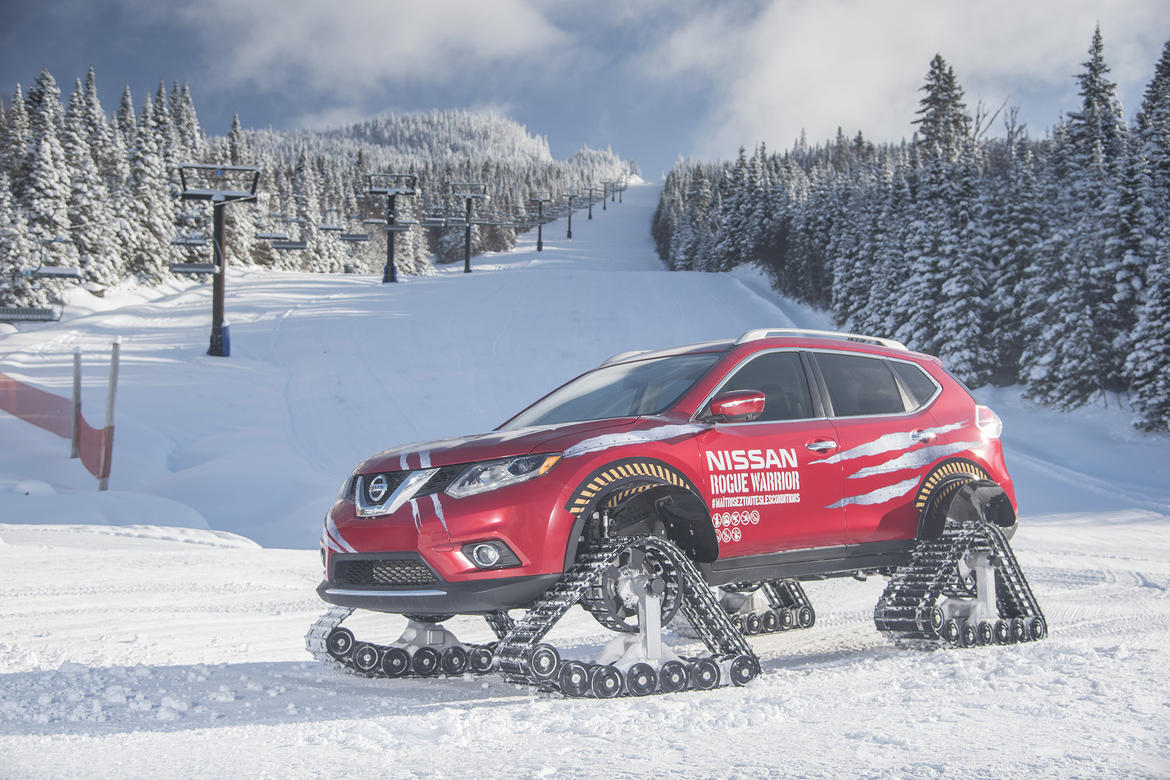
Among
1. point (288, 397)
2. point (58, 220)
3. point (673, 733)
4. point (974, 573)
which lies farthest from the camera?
point (58, 220)

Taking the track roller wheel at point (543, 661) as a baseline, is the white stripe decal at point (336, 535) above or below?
above

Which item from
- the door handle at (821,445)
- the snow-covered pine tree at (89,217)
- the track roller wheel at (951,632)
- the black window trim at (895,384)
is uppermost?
the snow-covered pine tree at (89,217)

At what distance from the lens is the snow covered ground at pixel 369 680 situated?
11.9 feet

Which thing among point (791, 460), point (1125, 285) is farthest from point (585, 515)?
point (1125, 285)

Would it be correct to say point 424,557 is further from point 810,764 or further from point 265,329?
point 265,329

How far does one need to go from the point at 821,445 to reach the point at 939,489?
4.01 feet

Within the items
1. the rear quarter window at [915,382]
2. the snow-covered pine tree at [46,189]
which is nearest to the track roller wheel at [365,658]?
the rear quarter window at [915,382]

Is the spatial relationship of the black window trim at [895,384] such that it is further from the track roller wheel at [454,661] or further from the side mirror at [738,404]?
the track roller wheel at [454,661]

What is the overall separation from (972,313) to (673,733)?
2969 centimetres

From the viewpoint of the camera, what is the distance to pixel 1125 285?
26328 millimetres

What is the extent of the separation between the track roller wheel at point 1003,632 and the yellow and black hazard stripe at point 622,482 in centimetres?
267

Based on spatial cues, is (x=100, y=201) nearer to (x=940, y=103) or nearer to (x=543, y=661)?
(x=940, y=103)

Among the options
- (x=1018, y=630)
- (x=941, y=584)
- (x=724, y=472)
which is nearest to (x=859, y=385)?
(x=941, y=584)

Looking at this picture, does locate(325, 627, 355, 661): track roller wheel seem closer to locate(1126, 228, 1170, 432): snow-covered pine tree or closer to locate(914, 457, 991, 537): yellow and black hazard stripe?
locate(914, 457, 991, 537): yellow and black hazard stripe
